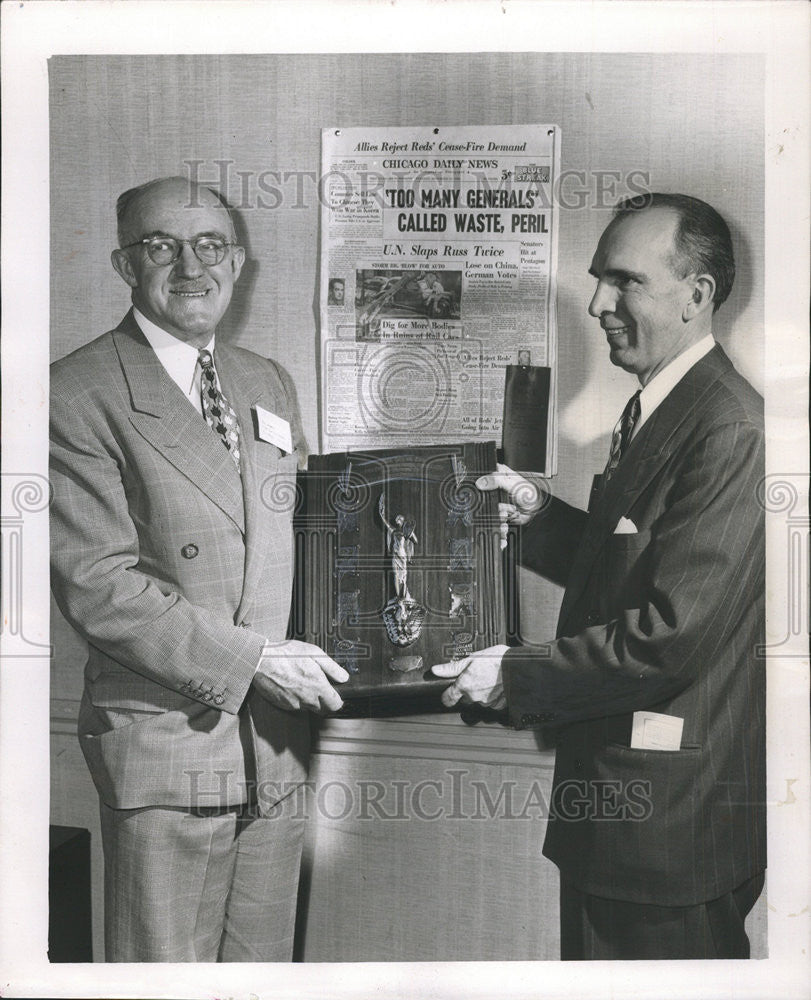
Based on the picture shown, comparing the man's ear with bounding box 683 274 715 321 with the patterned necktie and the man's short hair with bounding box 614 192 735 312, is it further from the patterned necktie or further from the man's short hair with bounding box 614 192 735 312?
the patterned necktie

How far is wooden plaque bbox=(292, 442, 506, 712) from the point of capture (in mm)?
1848

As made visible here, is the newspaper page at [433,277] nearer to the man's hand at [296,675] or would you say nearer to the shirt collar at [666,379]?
the shirt collar at [666,379]

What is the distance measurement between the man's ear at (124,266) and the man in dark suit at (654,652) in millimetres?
780

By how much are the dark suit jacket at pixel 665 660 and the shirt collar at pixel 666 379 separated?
0.5 inches

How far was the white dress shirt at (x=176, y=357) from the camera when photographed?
1856 mm

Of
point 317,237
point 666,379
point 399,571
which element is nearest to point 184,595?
point 399,571

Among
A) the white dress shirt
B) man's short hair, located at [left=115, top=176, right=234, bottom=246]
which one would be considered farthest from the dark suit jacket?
man's short hair, located at [left=115, top=176, right=234, bottom=246]

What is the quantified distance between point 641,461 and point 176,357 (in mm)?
912

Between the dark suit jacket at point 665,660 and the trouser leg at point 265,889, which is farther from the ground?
the dark suit jacket at point 665,660

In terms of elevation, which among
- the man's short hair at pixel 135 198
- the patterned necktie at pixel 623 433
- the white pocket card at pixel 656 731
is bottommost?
the white pocket card at pixel 656 731

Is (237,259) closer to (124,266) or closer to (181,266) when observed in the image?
(181,266)

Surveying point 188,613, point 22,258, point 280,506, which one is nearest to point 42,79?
point 22,258

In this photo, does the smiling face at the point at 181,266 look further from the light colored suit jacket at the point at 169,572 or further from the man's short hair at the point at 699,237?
the man's short hair at the point at 699,237

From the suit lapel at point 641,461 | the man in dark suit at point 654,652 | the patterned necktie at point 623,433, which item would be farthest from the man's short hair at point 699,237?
the patterned necktie at point 623,433
